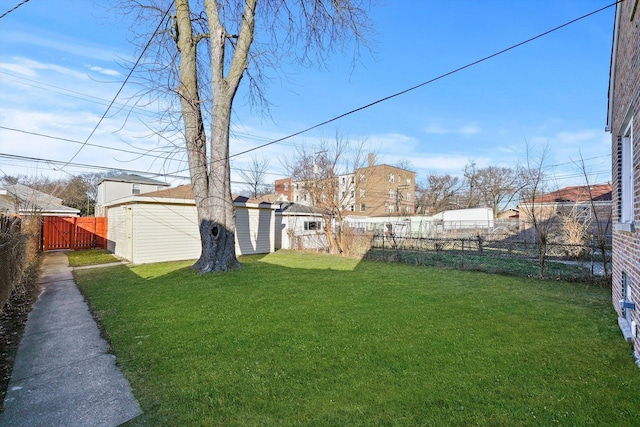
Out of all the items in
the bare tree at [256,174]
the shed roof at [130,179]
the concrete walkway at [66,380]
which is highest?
the bare tree at [256,174]

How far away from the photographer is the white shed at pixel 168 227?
1200 centimetres

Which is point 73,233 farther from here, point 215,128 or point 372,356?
point 372,356

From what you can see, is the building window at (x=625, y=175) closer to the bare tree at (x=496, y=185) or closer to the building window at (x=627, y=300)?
the building window at (x=627, y=300)

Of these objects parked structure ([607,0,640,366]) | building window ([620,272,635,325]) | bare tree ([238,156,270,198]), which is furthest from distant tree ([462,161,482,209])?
building window ([620,272,635,325])

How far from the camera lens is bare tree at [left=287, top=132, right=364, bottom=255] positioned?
14547 mm

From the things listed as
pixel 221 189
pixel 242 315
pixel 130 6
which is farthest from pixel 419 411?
pixel 130 6

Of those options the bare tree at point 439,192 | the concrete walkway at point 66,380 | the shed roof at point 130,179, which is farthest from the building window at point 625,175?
the bare tree at point 439,192

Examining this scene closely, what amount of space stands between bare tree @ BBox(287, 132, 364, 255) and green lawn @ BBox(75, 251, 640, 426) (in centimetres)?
774

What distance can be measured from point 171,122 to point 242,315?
7161 millimetres

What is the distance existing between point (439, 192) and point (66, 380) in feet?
146

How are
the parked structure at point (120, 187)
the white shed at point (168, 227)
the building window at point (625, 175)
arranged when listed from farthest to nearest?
the parked structure at point (120, 187)
the white shed at point (168, 227)
the building window at point (625, 175)

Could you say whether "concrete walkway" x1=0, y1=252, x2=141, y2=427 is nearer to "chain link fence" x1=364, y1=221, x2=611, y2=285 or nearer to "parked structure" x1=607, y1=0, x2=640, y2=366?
"parked structure" x1=607, y1=0, x2=640, y2=366

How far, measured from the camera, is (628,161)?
14.9 ft

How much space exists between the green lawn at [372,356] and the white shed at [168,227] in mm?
5508
